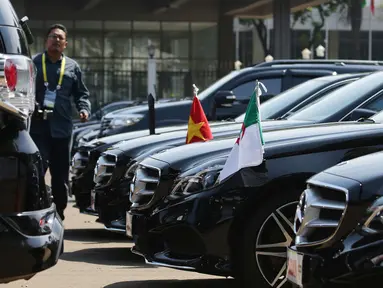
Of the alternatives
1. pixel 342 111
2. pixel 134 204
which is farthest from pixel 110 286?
pixel 342 111

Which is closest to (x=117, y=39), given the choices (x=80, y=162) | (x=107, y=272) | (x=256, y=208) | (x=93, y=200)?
(x=80, y=162)

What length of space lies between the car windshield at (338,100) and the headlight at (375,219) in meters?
4.09

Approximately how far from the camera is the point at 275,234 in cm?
696

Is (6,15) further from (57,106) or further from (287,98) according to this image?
(287,98)

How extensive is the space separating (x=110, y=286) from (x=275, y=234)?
157cm

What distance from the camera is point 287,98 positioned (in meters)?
10.8

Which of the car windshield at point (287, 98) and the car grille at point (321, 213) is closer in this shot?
the car grille at point (321, 213)

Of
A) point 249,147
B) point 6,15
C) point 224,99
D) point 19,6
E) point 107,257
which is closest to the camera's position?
point 6,15

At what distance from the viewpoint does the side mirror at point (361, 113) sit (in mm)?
8078

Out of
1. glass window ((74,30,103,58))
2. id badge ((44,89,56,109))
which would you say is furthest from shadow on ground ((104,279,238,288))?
glass window ((74,30,103,58))

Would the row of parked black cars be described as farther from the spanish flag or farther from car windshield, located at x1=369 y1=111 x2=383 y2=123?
the spanish flag

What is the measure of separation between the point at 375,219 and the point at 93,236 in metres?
7.04

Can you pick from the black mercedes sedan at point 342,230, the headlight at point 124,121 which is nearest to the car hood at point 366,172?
the black mercedes sedan at point 342,230

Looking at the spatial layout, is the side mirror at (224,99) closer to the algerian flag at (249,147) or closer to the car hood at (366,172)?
the algerian flag at (249,147)
